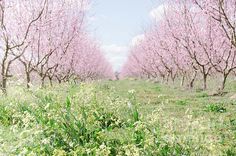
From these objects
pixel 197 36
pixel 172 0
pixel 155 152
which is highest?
pixel 172 0

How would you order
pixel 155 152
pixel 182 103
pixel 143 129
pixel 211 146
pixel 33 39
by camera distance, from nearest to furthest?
pixel 211 146 < pixel 155 152 < pixel 143 129 < pixel 182 103 < pixel 33 39

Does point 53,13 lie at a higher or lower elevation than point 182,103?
higher

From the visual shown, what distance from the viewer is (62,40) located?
30156mm

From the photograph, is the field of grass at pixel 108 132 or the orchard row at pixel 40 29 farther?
the orchard row at pixel 40 29

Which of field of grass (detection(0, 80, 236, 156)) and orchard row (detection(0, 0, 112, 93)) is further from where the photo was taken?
orchard row (detection(0, 0, 112, 93))

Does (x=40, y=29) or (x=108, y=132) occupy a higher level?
(x=40, y=29)

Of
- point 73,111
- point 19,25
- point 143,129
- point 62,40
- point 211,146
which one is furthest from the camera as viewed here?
point 62,40

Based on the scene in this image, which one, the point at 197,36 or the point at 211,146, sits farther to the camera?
the point at 197,36

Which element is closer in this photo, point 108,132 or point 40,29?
point 108,132

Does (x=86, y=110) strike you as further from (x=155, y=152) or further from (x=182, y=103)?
(x=182, y=103)

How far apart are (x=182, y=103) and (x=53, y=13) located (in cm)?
1136

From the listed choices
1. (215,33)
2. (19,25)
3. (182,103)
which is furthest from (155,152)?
(215,33)

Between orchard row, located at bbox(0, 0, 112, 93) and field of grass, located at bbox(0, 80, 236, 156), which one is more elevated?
orchard row, located at bbox(0, 0, 112, 93)

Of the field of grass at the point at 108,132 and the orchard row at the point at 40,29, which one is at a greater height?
the orchard row at the point at 40,29
